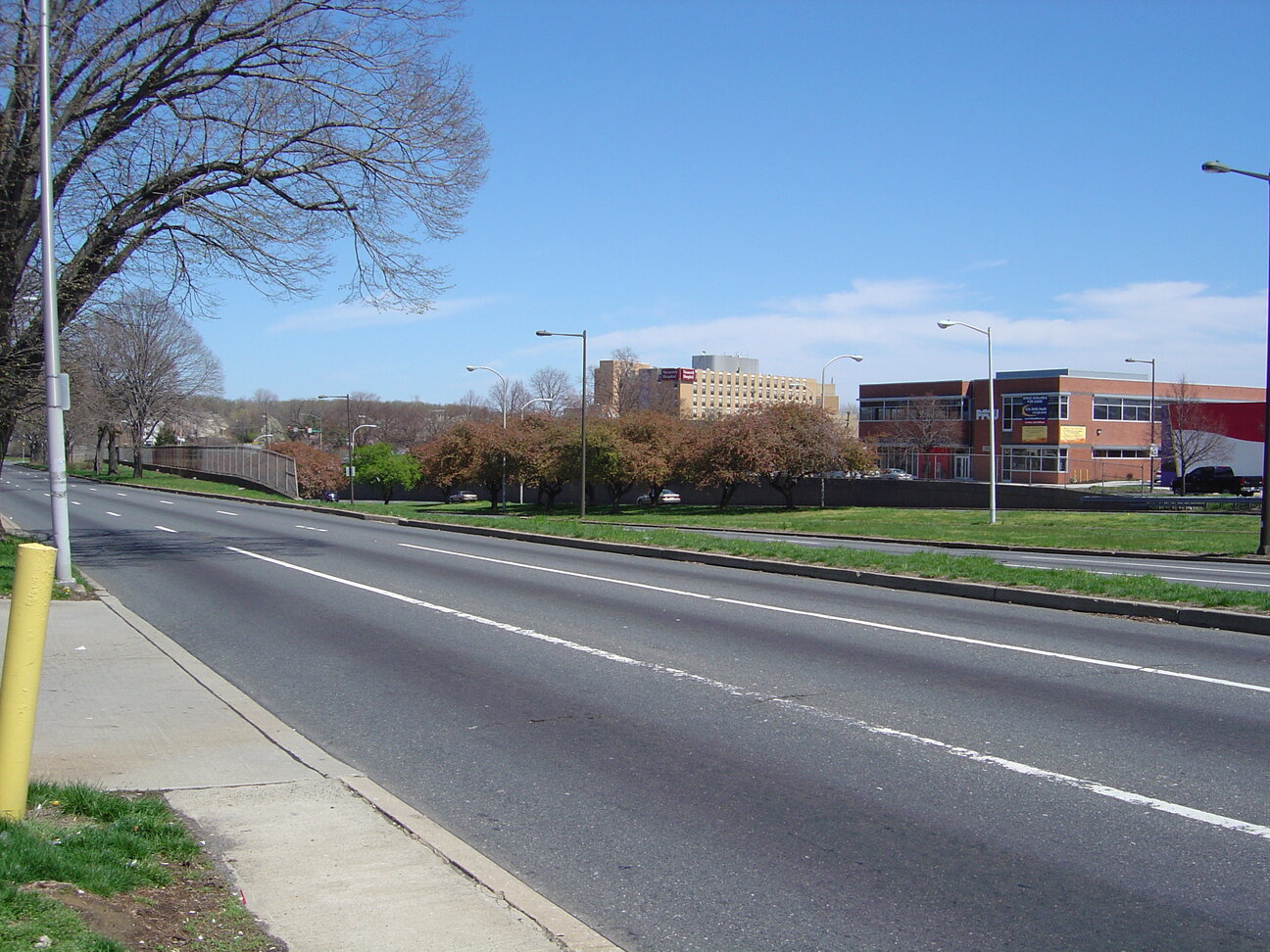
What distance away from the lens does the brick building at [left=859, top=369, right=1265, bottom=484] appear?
7806 centimetres

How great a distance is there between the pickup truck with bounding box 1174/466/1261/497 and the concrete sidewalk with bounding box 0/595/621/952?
55.1m

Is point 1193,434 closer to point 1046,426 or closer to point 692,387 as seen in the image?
point 1046,426

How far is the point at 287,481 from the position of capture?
61.2m

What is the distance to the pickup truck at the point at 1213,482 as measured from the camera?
54250 millimetres

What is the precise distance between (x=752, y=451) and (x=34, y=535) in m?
31.9

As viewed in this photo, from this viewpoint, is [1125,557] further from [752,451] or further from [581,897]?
[752,451]

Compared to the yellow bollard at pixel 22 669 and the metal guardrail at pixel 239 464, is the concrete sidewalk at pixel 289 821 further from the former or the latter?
the metal guardrail at pixel 239 464

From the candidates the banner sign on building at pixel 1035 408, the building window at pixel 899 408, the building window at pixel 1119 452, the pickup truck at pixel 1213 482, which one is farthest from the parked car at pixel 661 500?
the building window at pixel 1119 452

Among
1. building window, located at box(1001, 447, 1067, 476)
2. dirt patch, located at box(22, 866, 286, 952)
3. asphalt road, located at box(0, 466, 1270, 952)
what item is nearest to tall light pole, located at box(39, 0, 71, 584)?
asphalt road, located at box(0, 466, 1270, 952)

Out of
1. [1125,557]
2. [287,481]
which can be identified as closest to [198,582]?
[1125,557]

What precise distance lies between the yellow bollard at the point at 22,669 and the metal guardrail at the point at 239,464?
5754 centimetres

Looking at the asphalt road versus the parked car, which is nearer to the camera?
the asphalt road

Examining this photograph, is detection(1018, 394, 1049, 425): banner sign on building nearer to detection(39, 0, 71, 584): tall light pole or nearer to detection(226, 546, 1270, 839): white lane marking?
detection(226, 546, 1270, 839): white lane marking

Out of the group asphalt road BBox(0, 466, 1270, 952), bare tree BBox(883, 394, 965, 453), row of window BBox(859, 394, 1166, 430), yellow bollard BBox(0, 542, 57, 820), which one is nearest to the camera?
asphalt road BBox(0, 466, 1270, 952)
